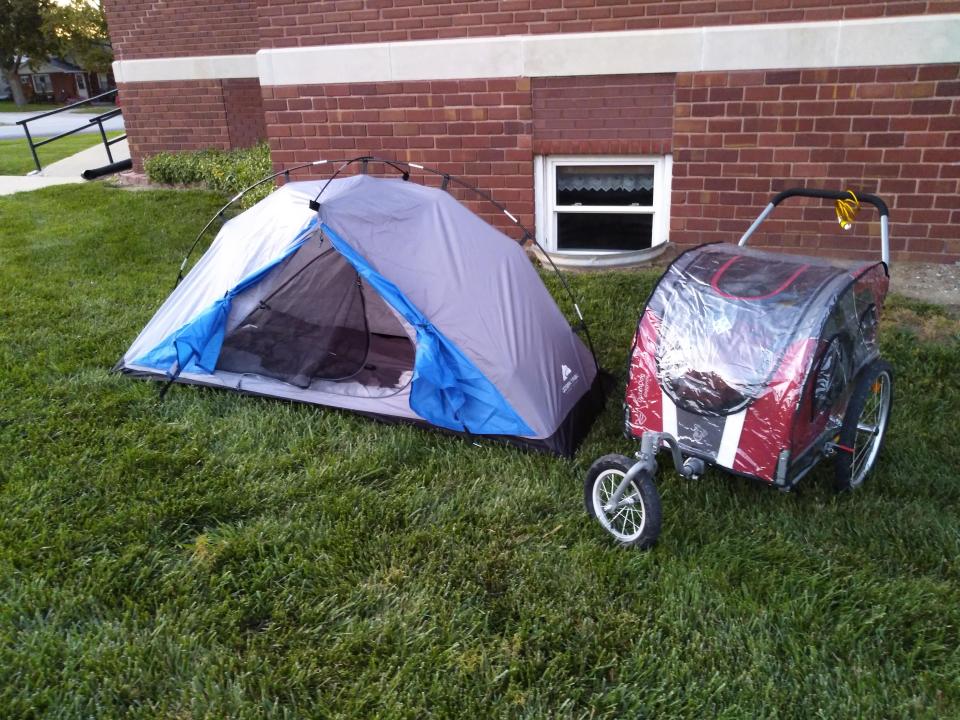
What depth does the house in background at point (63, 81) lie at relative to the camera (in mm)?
57438

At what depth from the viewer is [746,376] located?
2811 mm

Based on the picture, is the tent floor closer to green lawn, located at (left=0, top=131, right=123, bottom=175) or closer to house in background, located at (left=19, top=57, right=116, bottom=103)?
green lawn, located at (left=0, top=131, right=123, bottom=175)

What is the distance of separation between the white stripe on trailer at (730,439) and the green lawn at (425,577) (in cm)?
28

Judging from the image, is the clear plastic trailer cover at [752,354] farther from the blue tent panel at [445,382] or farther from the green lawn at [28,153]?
the green lawn at [28,153]

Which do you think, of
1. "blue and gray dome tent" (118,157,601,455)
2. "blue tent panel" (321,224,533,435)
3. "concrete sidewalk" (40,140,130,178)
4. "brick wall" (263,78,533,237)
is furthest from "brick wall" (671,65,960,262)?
"concrete sidewalk" (40,140,130,178)

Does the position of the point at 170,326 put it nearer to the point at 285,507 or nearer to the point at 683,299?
the point at 285,507

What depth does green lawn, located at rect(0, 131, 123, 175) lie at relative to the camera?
39.6ft

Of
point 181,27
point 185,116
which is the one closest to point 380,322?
point 185,116

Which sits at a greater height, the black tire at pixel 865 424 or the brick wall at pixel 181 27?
the brick wall at pixel 181 27

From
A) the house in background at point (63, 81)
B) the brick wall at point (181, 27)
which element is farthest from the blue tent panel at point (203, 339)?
the house in background at point (63, 81)

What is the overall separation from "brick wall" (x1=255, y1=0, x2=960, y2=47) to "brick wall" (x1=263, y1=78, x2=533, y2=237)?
407 millimetres

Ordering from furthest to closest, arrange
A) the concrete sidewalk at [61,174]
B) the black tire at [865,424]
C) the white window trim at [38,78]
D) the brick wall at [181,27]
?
the white window trim at [38,78] < the concrete sidewalk at [61,174] < the brick wall at [181,27] < the black tire at [865,424]

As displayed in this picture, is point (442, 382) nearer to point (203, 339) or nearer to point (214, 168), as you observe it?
point (203, 339)

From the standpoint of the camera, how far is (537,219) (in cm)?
669
